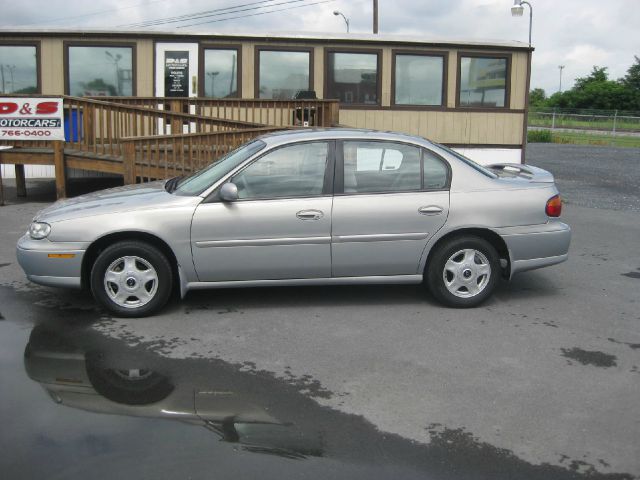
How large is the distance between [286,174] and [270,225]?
19.4 inches

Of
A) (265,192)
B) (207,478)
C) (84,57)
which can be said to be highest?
(84,57)

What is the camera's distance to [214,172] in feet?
22.2

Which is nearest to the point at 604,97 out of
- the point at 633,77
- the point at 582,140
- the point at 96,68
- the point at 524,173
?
the point at 633,77

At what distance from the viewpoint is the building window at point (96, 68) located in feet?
49.4

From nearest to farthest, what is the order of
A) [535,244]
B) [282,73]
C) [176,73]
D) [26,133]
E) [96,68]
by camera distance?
1. [535,244]
2. [26,133]
3. [96,68]
4. [176,73]
5. [282,73]

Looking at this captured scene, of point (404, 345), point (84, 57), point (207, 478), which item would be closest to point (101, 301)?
point (404, 345)

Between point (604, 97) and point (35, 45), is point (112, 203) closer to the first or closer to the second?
point (35, 45)

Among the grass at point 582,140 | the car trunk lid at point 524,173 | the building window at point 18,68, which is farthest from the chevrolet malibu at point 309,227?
the grass at point 582,140

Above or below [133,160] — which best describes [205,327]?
below

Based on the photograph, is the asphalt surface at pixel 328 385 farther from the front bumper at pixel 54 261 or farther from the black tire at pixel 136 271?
the front bumper at pixel 54 261

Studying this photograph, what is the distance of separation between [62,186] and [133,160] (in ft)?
4.90

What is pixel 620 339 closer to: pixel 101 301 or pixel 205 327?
pixel 205 327

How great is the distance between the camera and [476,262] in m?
6.64

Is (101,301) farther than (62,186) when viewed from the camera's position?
No
